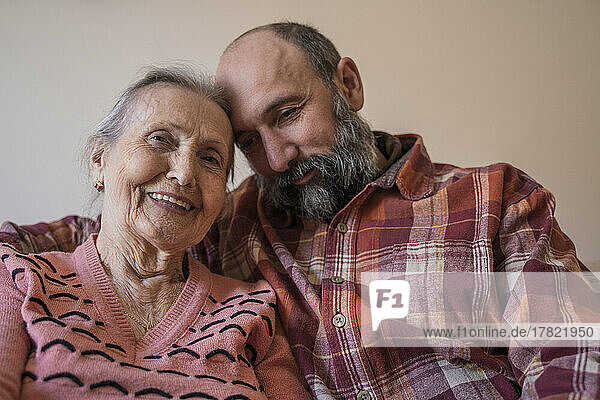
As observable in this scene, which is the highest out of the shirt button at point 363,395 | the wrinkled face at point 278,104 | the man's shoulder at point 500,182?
the wrinkled face at point 278,104

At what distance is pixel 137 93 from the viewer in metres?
1.31

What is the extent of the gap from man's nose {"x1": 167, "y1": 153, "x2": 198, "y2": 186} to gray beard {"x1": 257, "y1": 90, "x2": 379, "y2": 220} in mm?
380

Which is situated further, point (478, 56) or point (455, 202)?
point (478, 56)

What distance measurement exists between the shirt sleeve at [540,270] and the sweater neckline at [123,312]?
70 centimetres

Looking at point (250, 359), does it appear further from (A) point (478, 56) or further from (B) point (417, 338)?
(A) point (478, 56)

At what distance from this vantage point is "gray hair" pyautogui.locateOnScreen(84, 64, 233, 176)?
1295mm

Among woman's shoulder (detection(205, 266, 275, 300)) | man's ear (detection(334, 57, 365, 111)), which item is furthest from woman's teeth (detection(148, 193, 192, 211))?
man's ear (detection(334, 57, 365, 111))

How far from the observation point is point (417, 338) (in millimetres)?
1271

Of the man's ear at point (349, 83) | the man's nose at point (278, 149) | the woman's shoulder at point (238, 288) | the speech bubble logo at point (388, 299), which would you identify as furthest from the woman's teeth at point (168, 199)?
the man's ear at point (349, 83)

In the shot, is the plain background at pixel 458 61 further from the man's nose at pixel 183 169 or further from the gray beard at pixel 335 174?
the man's nose at pixel 183 169

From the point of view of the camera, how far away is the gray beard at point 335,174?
1533 mm

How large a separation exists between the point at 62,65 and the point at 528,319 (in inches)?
65.5

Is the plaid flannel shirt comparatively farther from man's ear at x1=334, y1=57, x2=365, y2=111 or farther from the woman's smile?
the woman's smile

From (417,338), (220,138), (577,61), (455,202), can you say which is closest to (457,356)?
(417,338)
